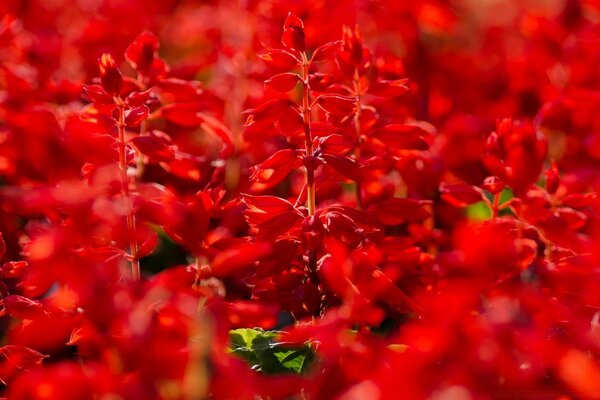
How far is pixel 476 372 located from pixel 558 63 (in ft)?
2.99

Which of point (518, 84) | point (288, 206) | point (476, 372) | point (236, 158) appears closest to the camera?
point (476, 372)

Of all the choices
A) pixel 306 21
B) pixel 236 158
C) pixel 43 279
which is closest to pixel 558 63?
pixel 306 21

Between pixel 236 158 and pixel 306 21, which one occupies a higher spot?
pixel 306 21

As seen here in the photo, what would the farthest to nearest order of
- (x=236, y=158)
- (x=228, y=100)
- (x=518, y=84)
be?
(x=518, y=84) → (x=228, y=100) → (x=236, y=158)

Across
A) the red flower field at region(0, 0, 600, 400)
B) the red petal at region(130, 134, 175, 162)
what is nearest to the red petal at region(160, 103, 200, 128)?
A: the red flower field at region(0, 0, 600, 400)

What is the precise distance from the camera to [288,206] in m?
0.79

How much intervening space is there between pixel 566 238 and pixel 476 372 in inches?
11.4

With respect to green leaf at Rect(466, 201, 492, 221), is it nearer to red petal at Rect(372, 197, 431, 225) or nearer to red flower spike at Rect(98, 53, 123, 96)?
red petal at Rect(372, 197, 431, 225)

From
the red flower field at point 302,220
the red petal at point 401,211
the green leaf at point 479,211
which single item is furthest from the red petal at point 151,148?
the green leaf at point 479,211

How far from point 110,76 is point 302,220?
0.20 m

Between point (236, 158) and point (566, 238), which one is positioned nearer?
point (566, 238)

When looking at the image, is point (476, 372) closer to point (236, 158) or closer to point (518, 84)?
point (236, 158)

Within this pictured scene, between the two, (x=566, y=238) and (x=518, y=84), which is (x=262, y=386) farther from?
(x=518, y=84)

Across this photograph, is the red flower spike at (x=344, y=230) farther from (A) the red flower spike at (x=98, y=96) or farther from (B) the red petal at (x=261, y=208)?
(A) the red flower spike at (x=98, y=96)
